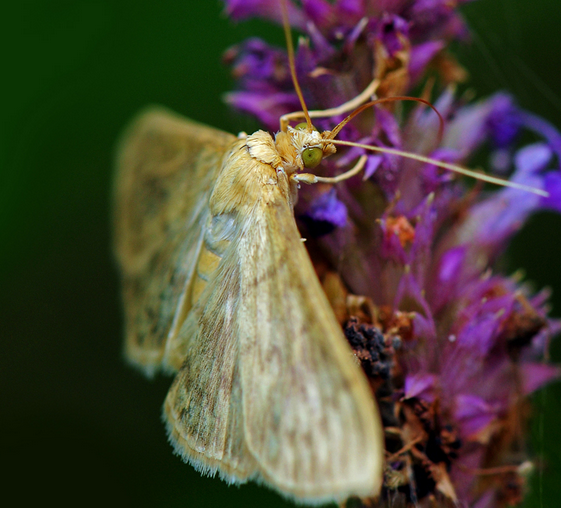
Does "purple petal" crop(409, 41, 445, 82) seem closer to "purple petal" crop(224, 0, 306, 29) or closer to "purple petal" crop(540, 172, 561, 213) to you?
"purple petal" crop(224, 0, 306, 29)

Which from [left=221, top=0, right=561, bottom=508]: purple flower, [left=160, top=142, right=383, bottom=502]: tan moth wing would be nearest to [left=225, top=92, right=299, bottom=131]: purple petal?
[left=221, top=0, right=561, bottom=508]: purple flower

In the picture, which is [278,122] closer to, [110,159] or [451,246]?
[451,246]

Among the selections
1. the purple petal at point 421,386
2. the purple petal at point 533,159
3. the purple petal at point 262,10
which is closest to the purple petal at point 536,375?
the purple petal at point 421,386

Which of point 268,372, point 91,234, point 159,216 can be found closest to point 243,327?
point 268,372

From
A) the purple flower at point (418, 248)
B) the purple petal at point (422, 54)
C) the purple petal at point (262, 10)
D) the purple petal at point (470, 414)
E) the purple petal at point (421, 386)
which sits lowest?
the purple petal at point (470, 414)

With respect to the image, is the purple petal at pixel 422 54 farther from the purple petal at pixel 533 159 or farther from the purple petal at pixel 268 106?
the purple petal at pixel 533 159
